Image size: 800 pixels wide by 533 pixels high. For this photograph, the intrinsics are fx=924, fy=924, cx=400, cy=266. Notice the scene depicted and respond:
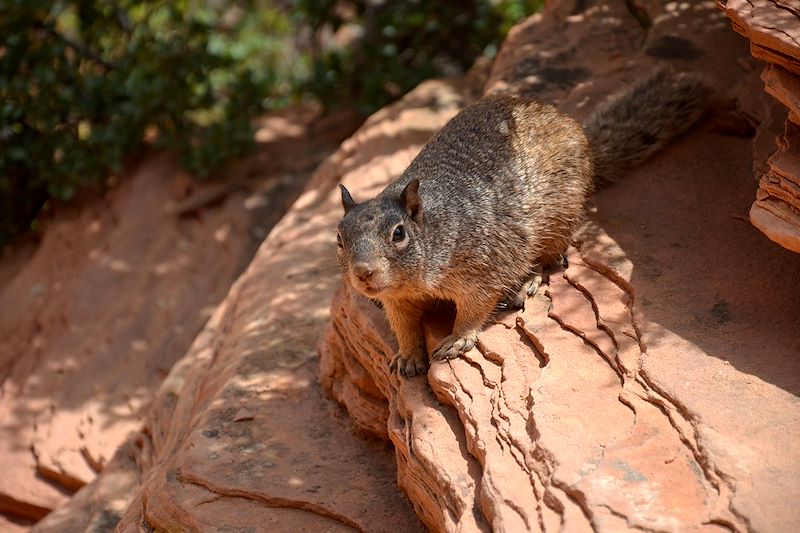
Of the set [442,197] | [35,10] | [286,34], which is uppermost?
[35,10]

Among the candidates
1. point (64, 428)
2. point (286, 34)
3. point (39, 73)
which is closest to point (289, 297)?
point (64, 428)

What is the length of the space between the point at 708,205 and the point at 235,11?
8794 millimetres

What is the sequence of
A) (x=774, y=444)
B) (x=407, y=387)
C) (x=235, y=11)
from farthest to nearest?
(x=235, y=11), (x=407, y=387), (x=774, y=444)

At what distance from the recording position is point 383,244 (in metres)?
4.26

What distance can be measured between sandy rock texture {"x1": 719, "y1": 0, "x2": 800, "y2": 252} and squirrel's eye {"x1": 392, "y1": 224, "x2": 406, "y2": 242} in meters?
1.54

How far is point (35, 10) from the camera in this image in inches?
321

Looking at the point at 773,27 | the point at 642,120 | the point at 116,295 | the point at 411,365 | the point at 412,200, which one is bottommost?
the point at 116,295

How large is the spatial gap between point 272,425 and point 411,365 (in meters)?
0.98

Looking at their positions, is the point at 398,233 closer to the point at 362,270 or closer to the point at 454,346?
the point at 362,270

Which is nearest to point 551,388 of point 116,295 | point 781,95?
point 781,95

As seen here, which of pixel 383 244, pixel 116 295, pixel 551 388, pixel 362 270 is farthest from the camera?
pixel 116 295

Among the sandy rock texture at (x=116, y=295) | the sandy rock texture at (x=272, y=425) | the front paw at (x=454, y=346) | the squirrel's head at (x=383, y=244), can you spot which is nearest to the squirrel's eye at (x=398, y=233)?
the squirrel's head at (x=383, y=244)

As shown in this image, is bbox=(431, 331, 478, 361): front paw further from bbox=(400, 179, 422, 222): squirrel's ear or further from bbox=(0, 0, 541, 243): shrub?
bbox=(0, 0, 541, 243): shrub

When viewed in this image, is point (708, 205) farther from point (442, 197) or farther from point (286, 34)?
point (286, 34)
